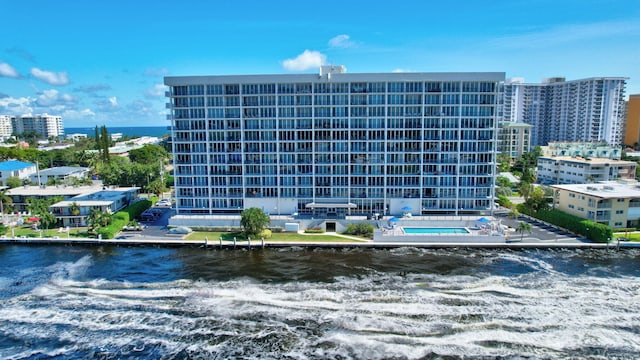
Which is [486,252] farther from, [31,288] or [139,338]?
[31,288]

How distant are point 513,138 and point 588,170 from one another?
194ft

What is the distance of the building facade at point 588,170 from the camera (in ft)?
361

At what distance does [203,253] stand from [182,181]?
21.0 meters

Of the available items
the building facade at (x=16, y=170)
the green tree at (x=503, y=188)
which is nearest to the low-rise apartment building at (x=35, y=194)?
the building facade at (x=16, y=170)

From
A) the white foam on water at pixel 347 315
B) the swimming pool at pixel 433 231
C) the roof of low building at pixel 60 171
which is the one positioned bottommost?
the white foam on water at pixel 347 315

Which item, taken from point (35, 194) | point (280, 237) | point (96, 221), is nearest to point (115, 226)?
point (96, 221)

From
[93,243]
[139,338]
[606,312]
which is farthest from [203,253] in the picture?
[606,312]

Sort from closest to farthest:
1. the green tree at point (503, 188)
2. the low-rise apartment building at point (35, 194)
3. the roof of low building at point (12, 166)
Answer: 1. the low-rise apartment building at point (35, 194)
2. the green tree at point (503, 188)
3. the roof of low building at point (12, 166)

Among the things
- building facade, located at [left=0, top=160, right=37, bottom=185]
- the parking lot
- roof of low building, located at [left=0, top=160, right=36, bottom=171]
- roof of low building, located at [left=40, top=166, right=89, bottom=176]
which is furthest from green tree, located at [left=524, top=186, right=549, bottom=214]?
roof of low building, located at [left=0, top=160, right=36, bottom=171]

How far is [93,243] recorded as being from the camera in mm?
72625

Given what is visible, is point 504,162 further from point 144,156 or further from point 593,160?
point 144,156

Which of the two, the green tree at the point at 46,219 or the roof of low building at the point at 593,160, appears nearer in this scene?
the green tree at the point at 46,219

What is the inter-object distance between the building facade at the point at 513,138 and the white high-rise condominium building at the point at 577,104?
105 feet

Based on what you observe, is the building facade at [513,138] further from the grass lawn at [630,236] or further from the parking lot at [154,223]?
the parking lot at [154,223]
